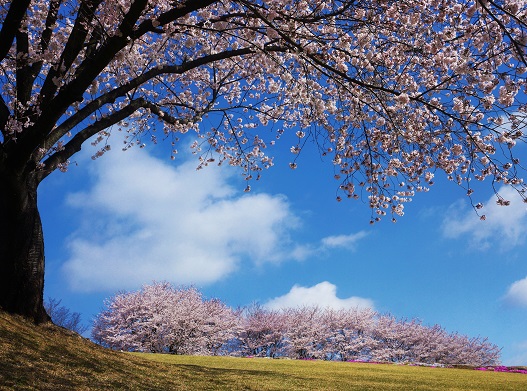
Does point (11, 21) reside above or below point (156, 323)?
above

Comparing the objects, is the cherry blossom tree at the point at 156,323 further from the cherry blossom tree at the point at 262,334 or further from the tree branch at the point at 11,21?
the tree branch at the point at 11,21

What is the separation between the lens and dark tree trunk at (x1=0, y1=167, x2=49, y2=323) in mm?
9219

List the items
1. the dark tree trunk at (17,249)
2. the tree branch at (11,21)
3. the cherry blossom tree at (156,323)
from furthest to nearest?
the cherry blossom tree at (156,323) → the dark tree trunk at (17,249) → the tree branch at (11,21)

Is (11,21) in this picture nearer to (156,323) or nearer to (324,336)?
(156,323)

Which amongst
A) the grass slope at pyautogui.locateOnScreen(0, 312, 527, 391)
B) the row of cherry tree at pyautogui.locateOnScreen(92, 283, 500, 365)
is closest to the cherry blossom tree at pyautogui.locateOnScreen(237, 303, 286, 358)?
the row of cherry tree at pyautogui.locateOnScreen(92, 283, 500, 365)

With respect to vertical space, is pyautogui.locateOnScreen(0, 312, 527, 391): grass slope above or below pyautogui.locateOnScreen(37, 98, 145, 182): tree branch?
below

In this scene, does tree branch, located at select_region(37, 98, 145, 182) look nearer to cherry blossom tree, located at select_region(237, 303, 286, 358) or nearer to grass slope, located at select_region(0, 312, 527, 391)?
grass slope, located at select_region(0, 312, 527, 391)

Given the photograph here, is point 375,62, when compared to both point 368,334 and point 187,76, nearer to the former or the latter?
point 187,76

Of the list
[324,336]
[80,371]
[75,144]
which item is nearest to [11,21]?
[75,144]

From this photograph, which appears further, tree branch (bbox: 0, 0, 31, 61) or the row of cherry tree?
the row of cherry tree

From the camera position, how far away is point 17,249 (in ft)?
30.4

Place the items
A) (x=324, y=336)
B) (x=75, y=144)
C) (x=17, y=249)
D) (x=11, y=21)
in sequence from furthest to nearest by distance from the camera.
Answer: (x=324, y=336) < (x=75, y=144) < (x=17, y=249) < (x=11, y=21)

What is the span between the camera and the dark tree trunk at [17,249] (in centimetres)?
922

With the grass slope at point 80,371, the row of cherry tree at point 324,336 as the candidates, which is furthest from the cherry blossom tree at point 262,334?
the grass slope at point 80,371
